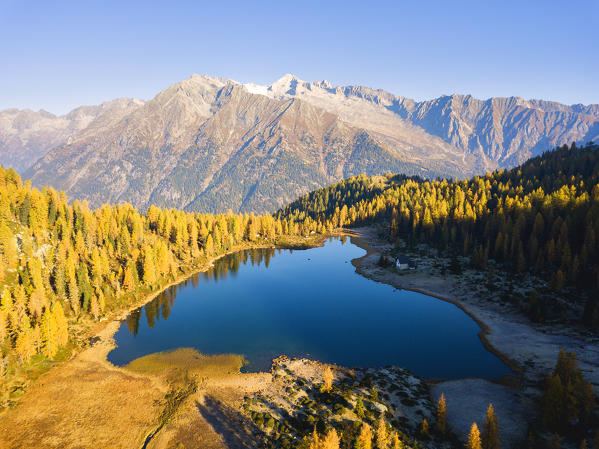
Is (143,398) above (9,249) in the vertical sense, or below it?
below

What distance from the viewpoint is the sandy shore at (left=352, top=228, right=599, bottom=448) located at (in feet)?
153

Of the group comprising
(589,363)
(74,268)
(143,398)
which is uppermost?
(74,268)

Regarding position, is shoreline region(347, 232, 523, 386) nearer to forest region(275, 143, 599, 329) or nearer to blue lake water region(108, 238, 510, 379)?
blue lake water region(108, 238, 510, 379)

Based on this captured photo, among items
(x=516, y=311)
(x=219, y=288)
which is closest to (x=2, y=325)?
(x=219, y=288)

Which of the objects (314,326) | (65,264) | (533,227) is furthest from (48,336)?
(533,227)

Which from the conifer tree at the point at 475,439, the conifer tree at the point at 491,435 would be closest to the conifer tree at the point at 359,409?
the conifer tree at the point at 475,439

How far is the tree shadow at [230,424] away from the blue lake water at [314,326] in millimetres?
13232

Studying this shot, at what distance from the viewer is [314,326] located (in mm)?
82688

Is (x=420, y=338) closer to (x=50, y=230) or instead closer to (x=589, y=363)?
(x=589, y=363)

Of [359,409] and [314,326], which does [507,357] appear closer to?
[359,409]

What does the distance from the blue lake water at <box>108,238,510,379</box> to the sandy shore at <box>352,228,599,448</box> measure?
3249 millimetres

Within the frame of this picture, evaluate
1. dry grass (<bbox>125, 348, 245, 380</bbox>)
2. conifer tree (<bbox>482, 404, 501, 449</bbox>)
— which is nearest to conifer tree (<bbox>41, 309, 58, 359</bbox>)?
dry grass (<bbox>125, 348, 245, 380</bbox>)

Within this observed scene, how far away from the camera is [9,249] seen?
84438 mm

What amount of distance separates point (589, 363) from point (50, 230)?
146792mm
